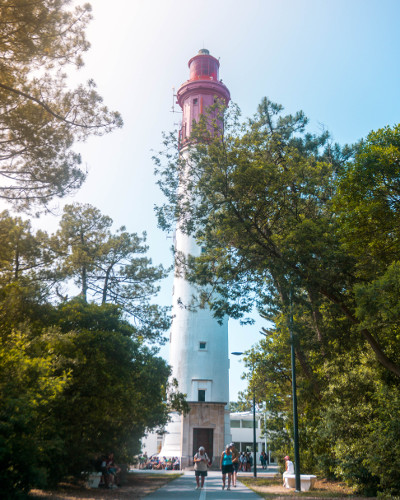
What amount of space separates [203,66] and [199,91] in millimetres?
3717

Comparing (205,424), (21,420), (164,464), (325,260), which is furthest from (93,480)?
(205,424)

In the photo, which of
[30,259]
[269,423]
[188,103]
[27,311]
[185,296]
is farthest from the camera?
[188,103]

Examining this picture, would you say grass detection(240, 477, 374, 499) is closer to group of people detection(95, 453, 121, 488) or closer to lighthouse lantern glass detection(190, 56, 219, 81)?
group of people detection(95, 453, 121, 488)

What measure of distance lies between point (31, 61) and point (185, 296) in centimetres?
2399

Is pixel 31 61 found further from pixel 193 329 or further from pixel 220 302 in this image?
pixel 193 329

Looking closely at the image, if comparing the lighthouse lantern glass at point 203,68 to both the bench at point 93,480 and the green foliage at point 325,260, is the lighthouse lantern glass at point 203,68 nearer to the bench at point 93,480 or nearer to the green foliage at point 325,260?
the green foliage at point 325,260

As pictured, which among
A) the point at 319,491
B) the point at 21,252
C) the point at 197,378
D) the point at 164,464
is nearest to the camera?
the point at 319,491

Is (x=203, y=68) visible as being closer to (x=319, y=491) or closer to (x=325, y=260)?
(x=325, y=260)

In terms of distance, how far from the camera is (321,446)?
18.0 meters

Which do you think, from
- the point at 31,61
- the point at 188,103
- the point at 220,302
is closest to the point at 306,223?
the point at 220,302

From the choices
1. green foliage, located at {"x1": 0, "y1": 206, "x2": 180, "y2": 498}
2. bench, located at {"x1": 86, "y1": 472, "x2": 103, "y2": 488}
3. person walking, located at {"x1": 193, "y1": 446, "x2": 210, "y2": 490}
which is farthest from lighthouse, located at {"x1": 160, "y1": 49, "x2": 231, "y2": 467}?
bench, located at {"x1": 86, "y1": 472, "x2": 103, "y2": 488}

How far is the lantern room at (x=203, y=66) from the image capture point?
39.6 m

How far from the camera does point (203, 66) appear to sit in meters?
40.1

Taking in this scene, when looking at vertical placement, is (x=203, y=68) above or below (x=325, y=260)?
above
